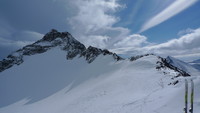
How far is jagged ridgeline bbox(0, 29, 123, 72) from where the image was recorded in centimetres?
7212

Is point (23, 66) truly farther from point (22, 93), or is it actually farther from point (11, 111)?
point (11, 111)

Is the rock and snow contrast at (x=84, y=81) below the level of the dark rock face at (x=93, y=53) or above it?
below

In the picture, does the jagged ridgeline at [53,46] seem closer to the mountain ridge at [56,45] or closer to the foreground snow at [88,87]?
the mountain ridge at [56,45]

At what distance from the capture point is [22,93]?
5425 centimetres

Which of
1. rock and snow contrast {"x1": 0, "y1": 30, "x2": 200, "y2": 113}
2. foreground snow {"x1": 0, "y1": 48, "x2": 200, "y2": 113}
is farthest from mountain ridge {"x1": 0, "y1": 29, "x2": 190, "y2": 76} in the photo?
foreground snow {"x1": 0, "y1": 48, "x2": 200, "y2": 113}

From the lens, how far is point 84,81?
4475 cm

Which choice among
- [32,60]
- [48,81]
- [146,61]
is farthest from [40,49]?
[146,61]

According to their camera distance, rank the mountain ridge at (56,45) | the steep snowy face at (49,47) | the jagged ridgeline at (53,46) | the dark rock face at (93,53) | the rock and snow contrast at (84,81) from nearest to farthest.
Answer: the rock and snow contrast at (84,81) < the dark rock face at (93,53) < the mountain ridge at (56,45) < the jagged ridgeline at (53,46) < the steep snowy face at (49,47)

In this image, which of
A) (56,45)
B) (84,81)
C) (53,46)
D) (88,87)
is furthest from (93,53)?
(53,46)

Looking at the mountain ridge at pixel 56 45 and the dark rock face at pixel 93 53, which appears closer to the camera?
the dark rock face at pixel 93 53

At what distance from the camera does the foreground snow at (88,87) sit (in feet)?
55.4

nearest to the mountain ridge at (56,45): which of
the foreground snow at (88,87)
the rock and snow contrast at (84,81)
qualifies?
the rock and snow contrast at (84,81)

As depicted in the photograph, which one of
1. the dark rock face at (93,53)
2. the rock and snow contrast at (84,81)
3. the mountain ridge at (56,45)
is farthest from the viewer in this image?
the mountain ridge at (56,45)

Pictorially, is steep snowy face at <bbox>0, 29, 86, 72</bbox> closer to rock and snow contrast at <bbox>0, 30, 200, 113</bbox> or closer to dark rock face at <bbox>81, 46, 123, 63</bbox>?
rock and snow contrast at <bbox>0, 30, 200, 113</bbox>
